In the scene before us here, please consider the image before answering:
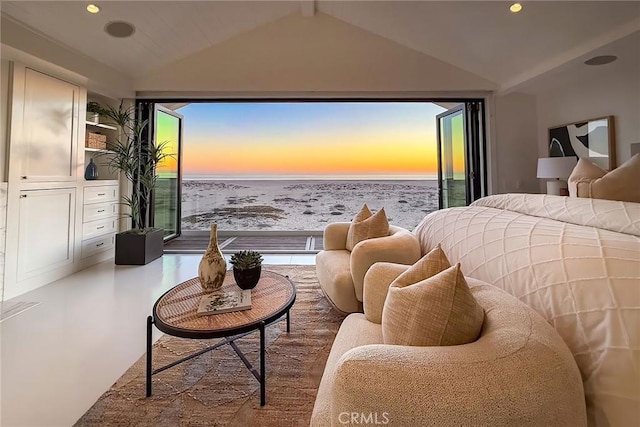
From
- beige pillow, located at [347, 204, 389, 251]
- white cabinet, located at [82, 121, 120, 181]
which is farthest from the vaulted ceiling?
beige pillow, located at [347, 204, 389, 251]

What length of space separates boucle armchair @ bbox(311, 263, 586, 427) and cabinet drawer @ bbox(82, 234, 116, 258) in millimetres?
3990

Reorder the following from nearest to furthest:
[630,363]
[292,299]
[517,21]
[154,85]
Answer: [630,363]
[292,299]
[517,21]
[154,85]

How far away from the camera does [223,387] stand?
1.47 metres

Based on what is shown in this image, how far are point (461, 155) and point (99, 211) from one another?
5275mm

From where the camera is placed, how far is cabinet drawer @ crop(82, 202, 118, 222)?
Answer: 3.42 metres

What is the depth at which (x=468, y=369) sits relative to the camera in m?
0.66

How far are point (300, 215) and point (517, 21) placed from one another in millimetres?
4597

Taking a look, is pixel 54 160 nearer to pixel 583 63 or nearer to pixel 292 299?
pixel 292 299

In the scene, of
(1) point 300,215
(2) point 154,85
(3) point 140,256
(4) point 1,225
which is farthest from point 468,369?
(1) point 300,215

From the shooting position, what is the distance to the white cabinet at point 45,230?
270 centimetres

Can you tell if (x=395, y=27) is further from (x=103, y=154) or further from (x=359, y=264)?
(x=103, y=154)

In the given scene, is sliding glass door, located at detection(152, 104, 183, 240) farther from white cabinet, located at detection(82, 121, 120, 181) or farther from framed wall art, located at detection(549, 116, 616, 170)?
framed wall art, located at detection(549, 116, 616, 170)

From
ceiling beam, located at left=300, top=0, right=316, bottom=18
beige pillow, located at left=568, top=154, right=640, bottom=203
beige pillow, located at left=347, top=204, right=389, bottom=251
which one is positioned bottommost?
beige pillow, located at left=347, top=204, right=389, bottom=251

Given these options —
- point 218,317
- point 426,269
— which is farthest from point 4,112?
point 426,269
